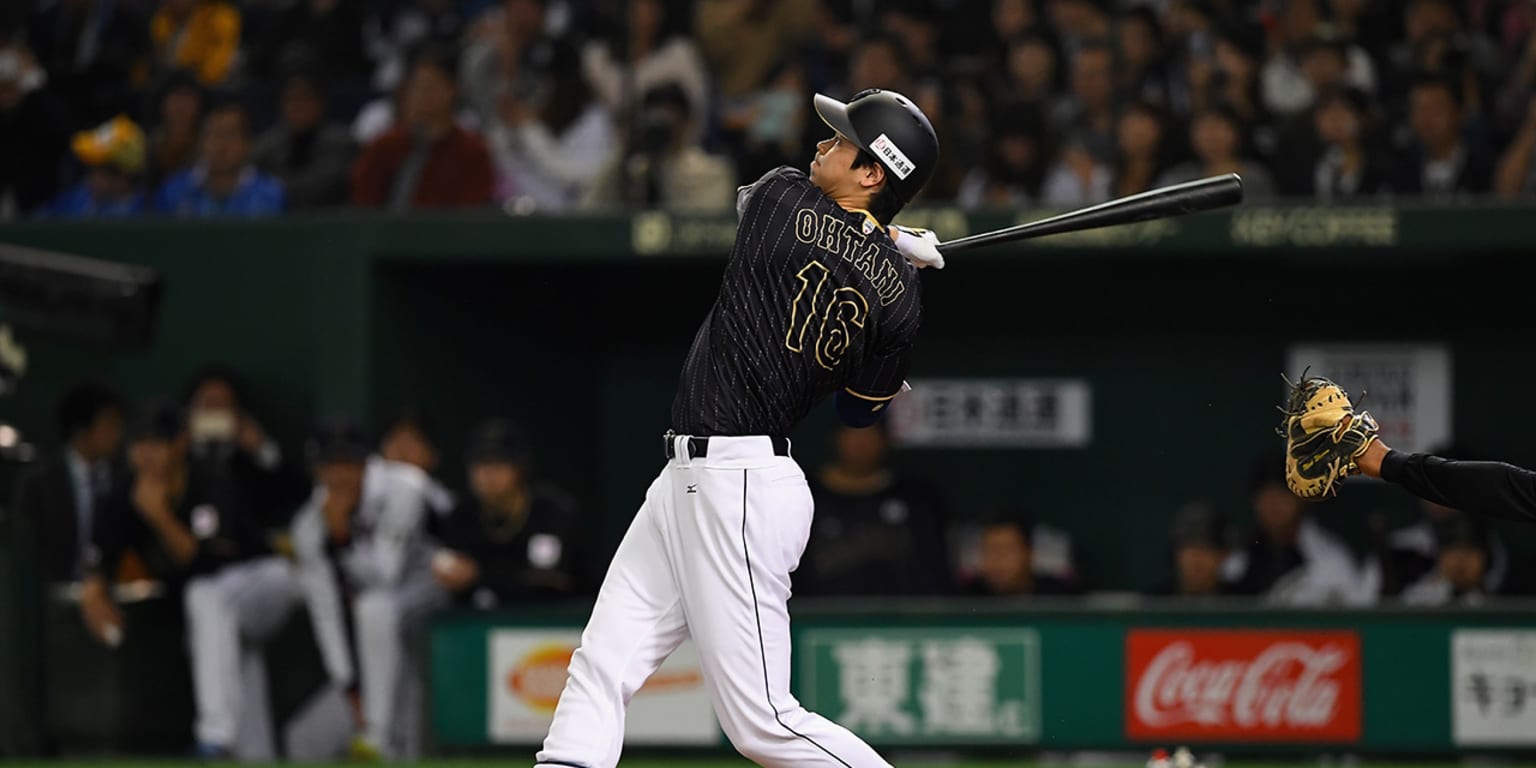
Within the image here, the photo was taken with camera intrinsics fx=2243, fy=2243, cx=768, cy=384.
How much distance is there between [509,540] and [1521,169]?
458 cm

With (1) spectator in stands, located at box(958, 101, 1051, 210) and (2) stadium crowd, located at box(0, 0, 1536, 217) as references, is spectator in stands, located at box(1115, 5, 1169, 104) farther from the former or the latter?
(1) spectator in stands, located at box(958, 101, 1051, 210)

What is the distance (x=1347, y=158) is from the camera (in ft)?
31.7

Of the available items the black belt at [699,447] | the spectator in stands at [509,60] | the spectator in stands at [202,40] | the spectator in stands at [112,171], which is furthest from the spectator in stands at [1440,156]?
the spectator in stands at [202,40]

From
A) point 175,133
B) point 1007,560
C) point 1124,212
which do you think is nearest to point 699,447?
point 1124,212

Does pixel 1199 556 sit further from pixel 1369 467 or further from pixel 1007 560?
pixel 1369 467

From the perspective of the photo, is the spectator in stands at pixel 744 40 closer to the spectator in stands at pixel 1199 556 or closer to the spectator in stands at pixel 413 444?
the spectator in stands at pixel 413 444

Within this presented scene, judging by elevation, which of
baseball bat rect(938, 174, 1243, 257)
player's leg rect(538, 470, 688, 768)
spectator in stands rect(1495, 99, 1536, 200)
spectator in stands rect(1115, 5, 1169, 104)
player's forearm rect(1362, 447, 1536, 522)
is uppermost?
spectator in stands rect(1115, 5, 1169, 104)

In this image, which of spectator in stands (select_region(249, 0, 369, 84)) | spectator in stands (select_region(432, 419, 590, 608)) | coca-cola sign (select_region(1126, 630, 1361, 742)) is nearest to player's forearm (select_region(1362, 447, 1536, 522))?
coca-cola sign (select_region(1126, 630, 1361, 742))

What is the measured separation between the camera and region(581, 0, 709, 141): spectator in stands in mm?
10844

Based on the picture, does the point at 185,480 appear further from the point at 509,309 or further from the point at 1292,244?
the point at 1292,244

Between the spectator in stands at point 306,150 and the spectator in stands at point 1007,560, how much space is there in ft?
11.7

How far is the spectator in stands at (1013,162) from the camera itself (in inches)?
395

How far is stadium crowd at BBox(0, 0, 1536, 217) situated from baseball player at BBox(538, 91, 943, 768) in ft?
15.3

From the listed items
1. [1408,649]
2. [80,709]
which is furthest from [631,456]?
[1408,649]
